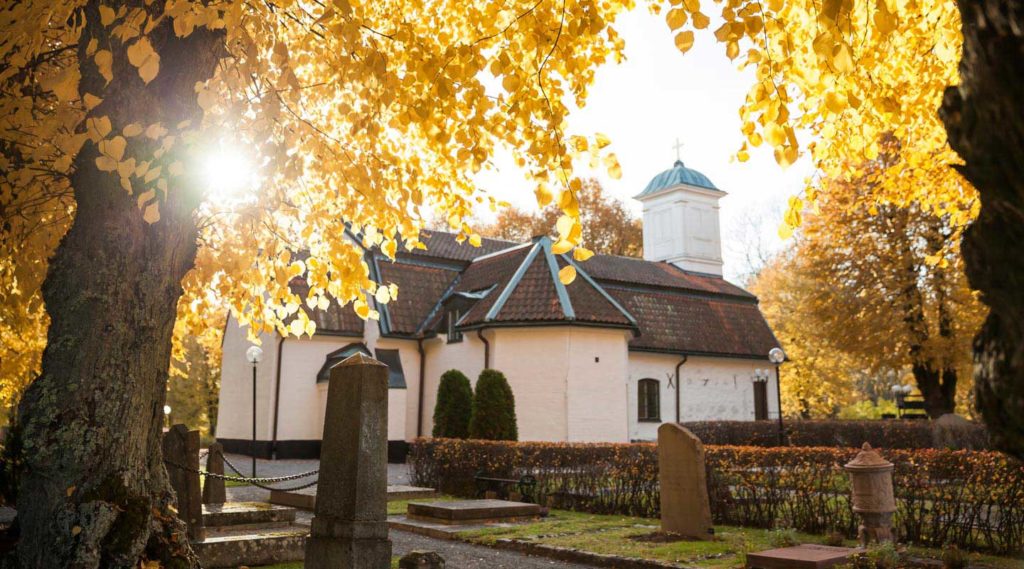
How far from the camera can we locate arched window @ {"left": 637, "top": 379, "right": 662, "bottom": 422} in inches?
1049

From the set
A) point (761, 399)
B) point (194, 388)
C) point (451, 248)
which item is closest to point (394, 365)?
point (451, 248)

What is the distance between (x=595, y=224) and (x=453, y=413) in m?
25.7

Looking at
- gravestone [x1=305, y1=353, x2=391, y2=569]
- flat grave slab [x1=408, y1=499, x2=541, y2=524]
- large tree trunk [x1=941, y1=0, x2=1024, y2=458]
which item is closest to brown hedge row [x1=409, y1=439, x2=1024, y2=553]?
flat grave slab [x1=408, y1=499, x2=541, y2=524]

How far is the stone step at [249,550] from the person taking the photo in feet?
24.2

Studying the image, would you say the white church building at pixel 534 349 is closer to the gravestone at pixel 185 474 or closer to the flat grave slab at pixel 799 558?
the flat grave slab at pixel 799 558

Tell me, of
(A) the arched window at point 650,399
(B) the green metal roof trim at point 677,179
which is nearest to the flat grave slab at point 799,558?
(A) the arched window at point 650,399

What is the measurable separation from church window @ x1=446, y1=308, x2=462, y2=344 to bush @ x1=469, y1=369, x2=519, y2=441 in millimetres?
6785

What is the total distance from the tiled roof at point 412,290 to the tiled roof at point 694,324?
6.32 meters

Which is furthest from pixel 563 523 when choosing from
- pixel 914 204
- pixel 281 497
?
pixel 914 204

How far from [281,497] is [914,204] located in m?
23.8

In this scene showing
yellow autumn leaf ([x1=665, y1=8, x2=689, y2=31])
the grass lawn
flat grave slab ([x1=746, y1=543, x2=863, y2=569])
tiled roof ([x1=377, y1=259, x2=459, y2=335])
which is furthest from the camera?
tiled roof ([x1=377, y1=259, x2=459, y2=335])

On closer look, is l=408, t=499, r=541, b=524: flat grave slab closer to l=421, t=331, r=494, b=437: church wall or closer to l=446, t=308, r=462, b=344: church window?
l=421, t=331, r=494, b=437: church wall

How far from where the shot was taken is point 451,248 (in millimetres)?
29656

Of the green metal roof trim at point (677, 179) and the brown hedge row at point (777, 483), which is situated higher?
the green metal roof trim at point (677, 179)
